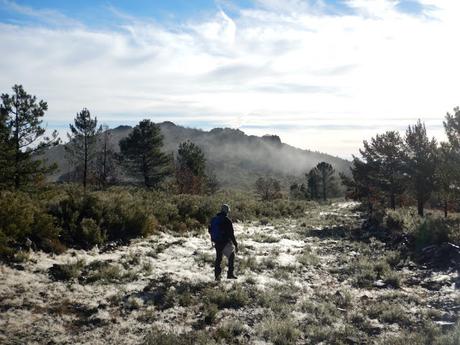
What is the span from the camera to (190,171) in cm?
4844

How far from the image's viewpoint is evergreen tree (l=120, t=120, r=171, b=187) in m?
47.9

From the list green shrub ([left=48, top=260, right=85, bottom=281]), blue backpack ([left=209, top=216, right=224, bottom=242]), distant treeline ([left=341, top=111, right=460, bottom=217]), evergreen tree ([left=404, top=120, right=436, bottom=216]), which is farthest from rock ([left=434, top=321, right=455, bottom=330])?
evergreen tree ([left=404, top=120, right=436, bottom=216])

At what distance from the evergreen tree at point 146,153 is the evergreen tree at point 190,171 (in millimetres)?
2372

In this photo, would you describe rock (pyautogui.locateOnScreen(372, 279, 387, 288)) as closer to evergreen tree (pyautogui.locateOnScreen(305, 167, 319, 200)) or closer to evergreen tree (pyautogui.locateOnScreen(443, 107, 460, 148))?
evergreen tree (pyautogui.locateOnScreen(443, 107, 460, 148))

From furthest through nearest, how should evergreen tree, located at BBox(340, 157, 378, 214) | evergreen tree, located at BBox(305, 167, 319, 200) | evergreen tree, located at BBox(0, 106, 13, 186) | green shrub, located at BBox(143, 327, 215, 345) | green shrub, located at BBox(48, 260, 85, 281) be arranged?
1. evergreen tree, located at BBox(305, 167, 319, 200)
2. evergreen tree, located at BBox(340, 157, 378, 214)
3. evergreen tree, located at BBox(0, 106, 13, 186)
4. green shrub, located at BBox(48, 260, 85, 281)
5. green shrub, located at BBox(143, 327, 215, 345)

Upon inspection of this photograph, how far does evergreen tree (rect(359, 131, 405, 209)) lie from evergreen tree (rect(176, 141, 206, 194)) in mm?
18559

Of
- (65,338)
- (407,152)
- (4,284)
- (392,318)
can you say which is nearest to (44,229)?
(4,284)

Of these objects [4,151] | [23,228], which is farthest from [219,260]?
[4,151]

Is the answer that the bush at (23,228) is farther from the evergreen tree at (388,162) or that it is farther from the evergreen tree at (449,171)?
the evergreen tree at (388,162)

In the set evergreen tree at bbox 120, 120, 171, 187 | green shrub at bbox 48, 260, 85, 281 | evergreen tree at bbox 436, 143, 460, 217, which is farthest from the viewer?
evergreen tree at bbox 120, 120, 171, 187

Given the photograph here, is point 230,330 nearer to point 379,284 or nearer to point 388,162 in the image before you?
point 379,284

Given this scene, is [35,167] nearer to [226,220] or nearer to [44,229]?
[44,229]

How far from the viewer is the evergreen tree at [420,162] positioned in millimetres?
33312

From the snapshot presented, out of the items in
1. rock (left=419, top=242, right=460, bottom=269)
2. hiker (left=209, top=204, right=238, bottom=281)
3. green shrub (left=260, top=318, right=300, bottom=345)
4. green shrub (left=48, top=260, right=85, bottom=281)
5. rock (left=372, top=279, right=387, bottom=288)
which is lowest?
rock (left=372, top=279, right=387, bottom=288)
